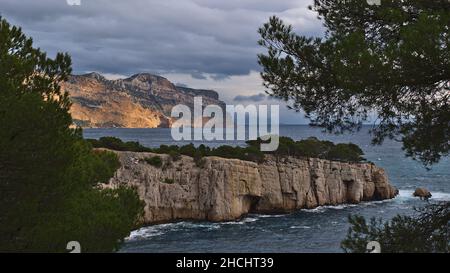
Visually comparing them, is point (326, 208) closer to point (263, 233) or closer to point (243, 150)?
point (243, 150)

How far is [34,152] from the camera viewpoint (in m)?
8.23

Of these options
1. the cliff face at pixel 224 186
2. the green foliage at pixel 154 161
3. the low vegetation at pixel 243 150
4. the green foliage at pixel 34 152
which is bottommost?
the cliff face at pixel 224 186

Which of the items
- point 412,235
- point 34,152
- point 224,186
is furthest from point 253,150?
point 34,152

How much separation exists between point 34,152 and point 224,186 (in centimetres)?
3336

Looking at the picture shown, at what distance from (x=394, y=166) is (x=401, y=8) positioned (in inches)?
3707

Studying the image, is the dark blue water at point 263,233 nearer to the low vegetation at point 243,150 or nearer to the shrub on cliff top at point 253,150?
the low vegetation at point 243,150

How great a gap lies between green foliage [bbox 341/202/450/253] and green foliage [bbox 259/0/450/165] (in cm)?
120

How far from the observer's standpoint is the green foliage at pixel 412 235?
8.48 meters

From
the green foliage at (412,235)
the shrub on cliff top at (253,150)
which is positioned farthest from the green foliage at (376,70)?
the shrub on cliff top at (253,150)

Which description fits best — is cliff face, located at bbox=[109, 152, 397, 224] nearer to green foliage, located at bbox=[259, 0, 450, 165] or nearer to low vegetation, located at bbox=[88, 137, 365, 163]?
low vegetation, located at bbox=[88, 137, 365, 163]

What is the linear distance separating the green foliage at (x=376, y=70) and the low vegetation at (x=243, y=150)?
33574 mm

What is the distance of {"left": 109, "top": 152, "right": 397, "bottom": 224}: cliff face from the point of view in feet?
132
